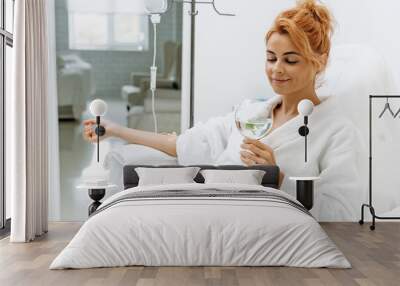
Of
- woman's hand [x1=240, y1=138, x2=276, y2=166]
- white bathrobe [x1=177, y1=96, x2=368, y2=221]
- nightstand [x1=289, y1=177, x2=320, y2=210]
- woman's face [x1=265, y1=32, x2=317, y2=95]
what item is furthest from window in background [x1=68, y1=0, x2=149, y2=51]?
nightstand [x1=289, y1=177, x2=320, y2=210]

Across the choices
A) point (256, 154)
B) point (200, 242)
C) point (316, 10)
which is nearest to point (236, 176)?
point (256, 154)

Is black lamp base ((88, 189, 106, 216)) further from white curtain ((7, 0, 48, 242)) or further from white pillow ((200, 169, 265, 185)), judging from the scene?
white pillow ((200, 169, 265, 185))

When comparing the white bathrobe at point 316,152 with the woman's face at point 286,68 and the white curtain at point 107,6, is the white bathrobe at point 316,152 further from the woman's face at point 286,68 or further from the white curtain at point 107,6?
the white curtain at point 107,6

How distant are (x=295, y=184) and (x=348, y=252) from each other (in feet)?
5.69

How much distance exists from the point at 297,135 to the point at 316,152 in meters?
0.27

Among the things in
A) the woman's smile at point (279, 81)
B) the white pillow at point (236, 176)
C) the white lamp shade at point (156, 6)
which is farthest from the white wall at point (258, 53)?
the white pillow at point (236, 176)

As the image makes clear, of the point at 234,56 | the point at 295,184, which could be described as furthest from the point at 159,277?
the point at 234,56

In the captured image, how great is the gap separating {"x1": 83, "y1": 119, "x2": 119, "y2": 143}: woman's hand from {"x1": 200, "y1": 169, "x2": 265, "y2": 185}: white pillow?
4.20 ft

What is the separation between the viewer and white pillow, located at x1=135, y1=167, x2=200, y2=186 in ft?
20.9

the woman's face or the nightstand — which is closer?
the nightstand

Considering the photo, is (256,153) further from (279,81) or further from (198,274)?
(198,274)

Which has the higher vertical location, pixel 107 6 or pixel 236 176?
pixel 107 6

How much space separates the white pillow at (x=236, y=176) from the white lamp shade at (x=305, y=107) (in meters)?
0.78

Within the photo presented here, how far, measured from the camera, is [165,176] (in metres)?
6.40
